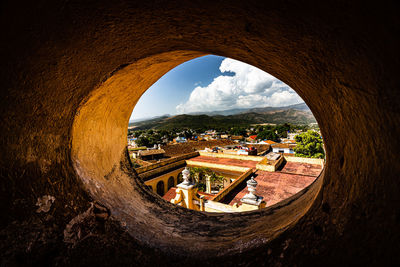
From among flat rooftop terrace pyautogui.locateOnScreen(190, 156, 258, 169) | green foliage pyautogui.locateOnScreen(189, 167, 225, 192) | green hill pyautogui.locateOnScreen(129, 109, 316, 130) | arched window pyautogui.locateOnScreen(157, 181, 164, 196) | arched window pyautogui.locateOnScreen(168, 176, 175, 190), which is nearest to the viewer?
arched window pyautogui.locateOnScreen(157, 181, 164, 196)

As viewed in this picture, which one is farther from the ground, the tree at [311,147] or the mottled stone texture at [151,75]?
the mottled stone texture at [151,75]

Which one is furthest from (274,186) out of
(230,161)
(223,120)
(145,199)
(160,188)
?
(223,120)

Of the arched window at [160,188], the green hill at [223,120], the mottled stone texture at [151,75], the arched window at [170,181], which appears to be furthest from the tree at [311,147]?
the green hill at [223,120]

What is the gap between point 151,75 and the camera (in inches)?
80.4

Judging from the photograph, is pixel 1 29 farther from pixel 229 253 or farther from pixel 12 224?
pixel 229 253

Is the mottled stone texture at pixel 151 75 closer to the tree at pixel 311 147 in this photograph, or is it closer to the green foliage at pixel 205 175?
the green foliage at pixel 205 175

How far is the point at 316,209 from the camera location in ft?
3.67

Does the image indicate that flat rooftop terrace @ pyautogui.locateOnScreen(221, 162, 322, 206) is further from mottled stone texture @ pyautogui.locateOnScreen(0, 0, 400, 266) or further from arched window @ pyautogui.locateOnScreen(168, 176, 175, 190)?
mottled stone texture @ pyautogui.locateOnScreen(0, 0, 400, 266)

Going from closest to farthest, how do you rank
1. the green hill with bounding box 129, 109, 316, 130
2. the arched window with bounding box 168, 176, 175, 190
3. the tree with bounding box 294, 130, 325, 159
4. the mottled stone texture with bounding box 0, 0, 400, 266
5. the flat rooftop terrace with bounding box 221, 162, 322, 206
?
the mottled stone texture with bounding box 0, 0, 400, 266 → the flat rooftop terrace with bounding box 221, 162, 322, 206 → the arched window with bounding box 168, 176, 175, 190 → the tree with bounding box 294, 130, 325, 159 → the green hill with bounding box 129, 109, 316, 130

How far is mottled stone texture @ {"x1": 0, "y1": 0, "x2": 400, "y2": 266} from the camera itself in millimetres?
725

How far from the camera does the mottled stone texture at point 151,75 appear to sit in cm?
72

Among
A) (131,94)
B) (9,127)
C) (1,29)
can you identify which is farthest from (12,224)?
(131,94)

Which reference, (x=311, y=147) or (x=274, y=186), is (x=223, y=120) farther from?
(x=274, y=186)

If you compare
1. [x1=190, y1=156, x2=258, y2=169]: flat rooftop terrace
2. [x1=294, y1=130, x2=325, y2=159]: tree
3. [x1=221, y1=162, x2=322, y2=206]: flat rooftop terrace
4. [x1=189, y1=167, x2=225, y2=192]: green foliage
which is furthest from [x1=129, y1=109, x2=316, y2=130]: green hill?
[x1=221, y1=162, x2=322, y2=206]: flat rooftop terrace
